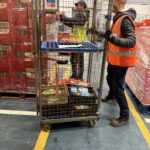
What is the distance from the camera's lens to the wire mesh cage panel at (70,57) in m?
2.80

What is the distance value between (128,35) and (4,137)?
213cm

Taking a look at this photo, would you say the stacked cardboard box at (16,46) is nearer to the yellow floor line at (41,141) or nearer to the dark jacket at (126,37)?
the yellow floor line at (41,141)

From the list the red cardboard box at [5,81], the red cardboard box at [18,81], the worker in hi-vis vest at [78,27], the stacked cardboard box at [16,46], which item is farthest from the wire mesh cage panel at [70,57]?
the red cardboard box at [5,81]

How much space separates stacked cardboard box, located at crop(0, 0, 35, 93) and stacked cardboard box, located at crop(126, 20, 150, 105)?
6.32ft

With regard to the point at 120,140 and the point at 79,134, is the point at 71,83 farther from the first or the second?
the point at 120,140

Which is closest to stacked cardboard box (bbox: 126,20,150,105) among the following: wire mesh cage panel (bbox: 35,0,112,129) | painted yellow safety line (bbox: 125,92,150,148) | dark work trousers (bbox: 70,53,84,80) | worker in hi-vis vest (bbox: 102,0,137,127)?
painted yellow safety line (bbox: 125,92,150,148)

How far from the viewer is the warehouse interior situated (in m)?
2.76

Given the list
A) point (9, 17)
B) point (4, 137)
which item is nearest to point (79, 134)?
point (4, 137)

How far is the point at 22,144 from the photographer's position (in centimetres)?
273

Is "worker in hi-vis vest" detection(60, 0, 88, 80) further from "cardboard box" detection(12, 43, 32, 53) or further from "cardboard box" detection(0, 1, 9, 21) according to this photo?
"cardboard box" detection(0, 1, 9, 21)

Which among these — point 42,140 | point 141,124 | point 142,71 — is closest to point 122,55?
point 142,71

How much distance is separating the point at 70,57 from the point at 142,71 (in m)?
1.30

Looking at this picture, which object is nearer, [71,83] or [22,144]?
[22,144]

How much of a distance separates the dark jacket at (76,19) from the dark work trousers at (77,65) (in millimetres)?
591
